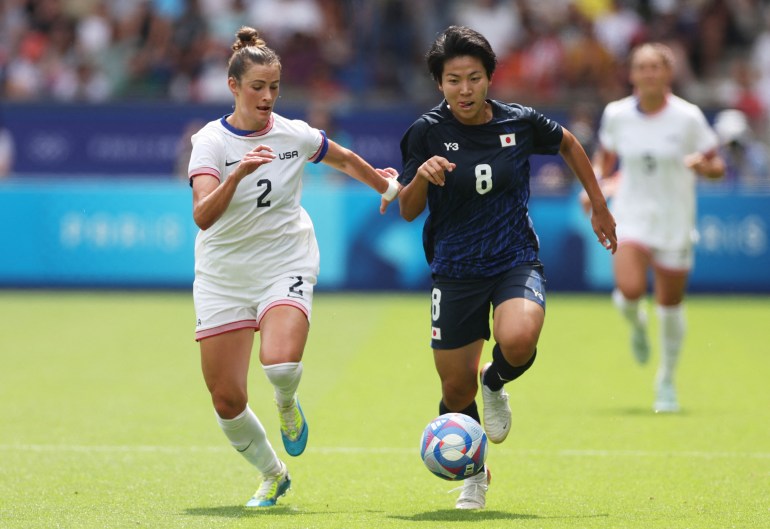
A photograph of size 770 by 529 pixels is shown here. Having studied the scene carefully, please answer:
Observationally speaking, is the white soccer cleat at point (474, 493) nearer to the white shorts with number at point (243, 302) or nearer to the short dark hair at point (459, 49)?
the white shorts with number at point (243, 302)

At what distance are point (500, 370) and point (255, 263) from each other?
4.46ft

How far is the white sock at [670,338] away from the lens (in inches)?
406

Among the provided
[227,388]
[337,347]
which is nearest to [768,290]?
[337,347]

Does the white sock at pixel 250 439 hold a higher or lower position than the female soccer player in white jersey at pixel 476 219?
lower

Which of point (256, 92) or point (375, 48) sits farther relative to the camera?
point (375, 48)

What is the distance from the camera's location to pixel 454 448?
257 inches

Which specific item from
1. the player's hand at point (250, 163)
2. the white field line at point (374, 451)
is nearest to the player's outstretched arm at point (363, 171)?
the player's hand at point (250, 163)

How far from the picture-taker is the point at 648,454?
850cm

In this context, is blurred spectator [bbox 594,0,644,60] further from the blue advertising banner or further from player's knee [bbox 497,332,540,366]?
player's knee [bbox 497,332,540,366]

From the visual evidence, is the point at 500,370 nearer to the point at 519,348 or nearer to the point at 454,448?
the point at 519,348

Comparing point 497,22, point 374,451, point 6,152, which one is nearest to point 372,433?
point 374,451

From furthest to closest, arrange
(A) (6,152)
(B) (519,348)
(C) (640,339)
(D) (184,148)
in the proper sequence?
1. (A) (6,152)
2. (D) (184,148)
3. (C) (640,339)
4. (B) (519,348)

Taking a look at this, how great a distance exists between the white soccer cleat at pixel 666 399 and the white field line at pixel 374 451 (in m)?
1.65

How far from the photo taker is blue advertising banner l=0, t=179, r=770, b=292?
17531 millimetres
